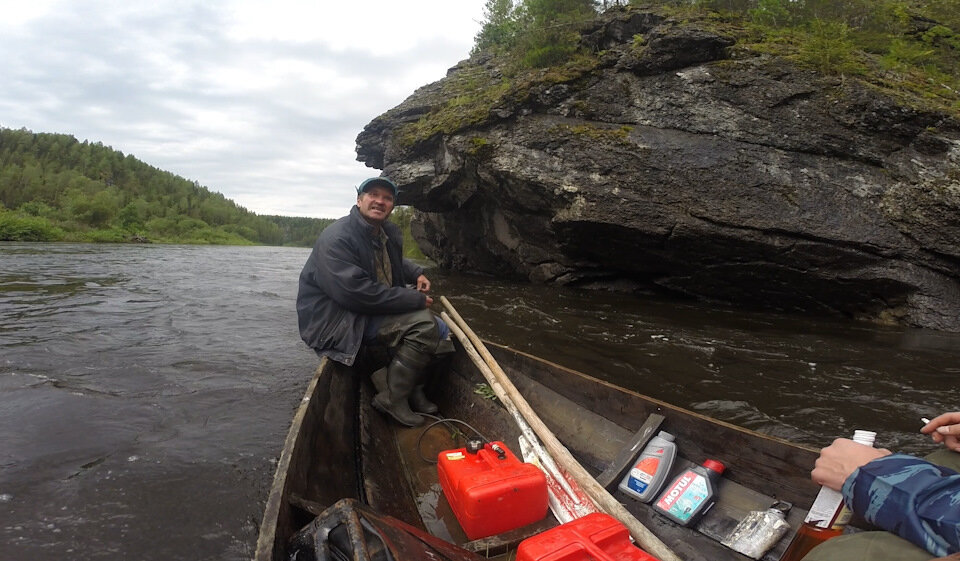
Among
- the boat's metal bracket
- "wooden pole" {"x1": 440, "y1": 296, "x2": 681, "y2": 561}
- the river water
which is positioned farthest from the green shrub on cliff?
the boat's metal bracket

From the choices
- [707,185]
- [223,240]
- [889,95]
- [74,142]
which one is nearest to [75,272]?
[707,185]

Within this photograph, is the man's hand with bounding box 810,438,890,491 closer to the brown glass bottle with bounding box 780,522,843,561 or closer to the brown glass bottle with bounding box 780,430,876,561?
the brown glass bottle with bounding box 780,430,876,561

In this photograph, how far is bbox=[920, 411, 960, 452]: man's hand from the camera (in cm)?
171

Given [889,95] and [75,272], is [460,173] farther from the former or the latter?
[75,272]

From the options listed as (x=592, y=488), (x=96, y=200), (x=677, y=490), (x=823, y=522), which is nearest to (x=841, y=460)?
(x=823, y=522)

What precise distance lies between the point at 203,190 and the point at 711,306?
4974 inches

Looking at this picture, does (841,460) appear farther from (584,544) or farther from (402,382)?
(402,382)

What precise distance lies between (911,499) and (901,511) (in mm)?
43

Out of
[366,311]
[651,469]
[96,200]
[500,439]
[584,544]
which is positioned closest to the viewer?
[584,544]

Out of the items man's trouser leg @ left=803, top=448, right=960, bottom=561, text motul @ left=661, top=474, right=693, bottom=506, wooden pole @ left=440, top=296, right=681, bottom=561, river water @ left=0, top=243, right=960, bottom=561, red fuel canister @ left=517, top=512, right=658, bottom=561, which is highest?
man's trouser leg @ left=803, top=448, right=960, bottom=561

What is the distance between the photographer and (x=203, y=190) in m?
114

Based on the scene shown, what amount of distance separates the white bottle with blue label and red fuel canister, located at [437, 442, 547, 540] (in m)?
0.59

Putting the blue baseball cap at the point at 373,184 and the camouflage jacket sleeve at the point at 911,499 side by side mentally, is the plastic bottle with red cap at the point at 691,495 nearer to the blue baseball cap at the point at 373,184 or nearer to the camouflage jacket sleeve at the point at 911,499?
the camouflage jacket sleeve at the point at 911,499

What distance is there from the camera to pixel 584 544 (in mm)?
1789
